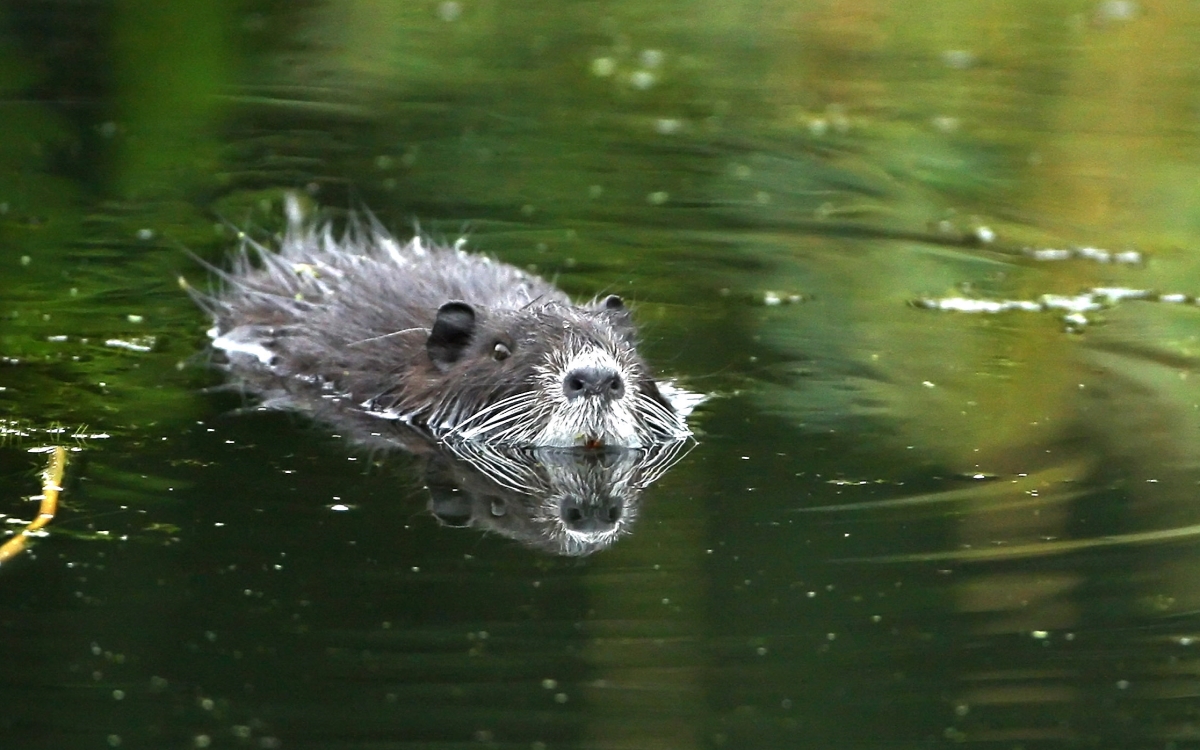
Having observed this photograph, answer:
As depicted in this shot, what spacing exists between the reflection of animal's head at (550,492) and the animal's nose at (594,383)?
0.23 m

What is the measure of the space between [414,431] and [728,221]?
12.8 feet

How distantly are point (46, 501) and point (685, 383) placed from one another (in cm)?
291

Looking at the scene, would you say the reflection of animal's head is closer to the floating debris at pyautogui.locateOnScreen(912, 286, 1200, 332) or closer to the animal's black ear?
the animal's black ear

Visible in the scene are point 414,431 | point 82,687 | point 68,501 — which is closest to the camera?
point 82,687

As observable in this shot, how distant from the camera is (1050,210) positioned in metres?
12.0

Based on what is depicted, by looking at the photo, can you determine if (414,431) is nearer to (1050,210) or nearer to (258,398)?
(258,398)

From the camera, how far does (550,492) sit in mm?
7180

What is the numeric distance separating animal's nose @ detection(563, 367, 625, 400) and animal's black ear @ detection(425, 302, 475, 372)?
62cm

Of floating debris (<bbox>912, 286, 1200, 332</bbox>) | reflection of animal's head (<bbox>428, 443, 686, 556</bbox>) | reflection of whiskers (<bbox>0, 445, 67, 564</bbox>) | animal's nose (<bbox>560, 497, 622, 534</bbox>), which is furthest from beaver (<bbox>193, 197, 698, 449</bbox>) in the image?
floating debris (<bbox>912, 286, 1200, 332</bbox>)

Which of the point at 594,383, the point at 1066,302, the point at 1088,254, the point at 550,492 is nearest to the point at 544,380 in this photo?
the point at 594,383

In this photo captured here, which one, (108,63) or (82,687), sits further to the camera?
(108,63)

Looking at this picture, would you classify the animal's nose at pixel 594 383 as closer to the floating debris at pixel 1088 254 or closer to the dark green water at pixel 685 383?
the dark green water at pixel 685 383

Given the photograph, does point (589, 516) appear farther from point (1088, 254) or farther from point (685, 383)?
point (1088, 254)

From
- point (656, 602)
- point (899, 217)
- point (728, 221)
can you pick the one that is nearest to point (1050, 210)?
point (899, 217)
